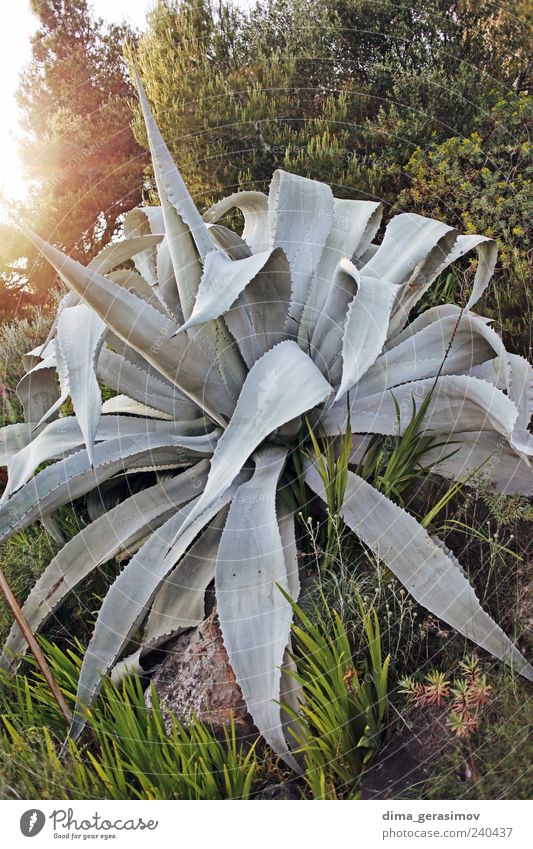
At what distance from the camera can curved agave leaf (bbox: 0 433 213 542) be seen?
1725 mm

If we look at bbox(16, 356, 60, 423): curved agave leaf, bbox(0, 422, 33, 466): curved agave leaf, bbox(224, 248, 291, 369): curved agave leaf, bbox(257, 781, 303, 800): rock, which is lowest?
bbox(257, 781, 303, 800): rock

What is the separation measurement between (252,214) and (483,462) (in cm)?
108

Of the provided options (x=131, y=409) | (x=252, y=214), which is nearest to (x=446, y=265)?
(x=252, y=214)

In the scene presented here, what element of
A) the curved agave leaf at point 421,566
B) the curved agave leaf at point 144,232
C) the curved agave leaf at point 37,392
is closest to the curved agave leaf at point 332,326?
the curved agave leaf at point 421,566

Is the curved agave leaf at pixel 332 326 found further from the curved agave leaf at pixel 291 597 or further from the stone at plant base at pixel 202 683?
the stone at plant base at pixel 202 683

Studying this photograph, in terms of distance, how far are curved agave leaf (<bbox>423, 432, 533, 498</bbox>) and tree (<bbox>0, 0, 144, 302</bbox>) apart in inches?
104

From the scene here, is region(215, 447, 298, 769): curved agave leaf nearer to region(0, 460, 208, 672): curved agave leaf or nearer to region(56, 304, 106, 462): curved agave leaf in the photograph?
region(0, 460, 208, 672): curved agave leaf

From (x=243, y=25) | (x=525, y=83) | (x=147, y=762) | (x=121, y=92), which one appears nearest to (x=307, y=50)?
(x=243, y=25)

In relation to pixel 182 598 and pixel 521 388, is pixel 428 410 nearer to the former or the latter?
pixel 521 388

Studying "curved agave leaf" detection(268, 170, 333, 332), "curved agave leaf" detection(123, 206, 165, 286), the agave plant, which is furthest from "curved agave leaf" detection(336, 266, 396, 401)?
"curved agave leaf" detection(123, 206, 165, 286)

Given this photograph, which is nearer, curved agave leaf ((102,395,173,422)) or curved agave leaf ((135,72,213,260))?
curved agave leaf ((135,72,213,260))

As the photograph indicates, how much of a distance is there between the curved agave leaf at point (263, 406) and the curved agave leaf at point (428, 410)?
0.20 metres

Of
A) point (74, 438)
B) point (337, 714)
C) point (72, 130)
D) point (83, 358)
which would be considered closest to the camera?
point (337, 714)

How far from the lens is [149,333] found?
5.19 ft
